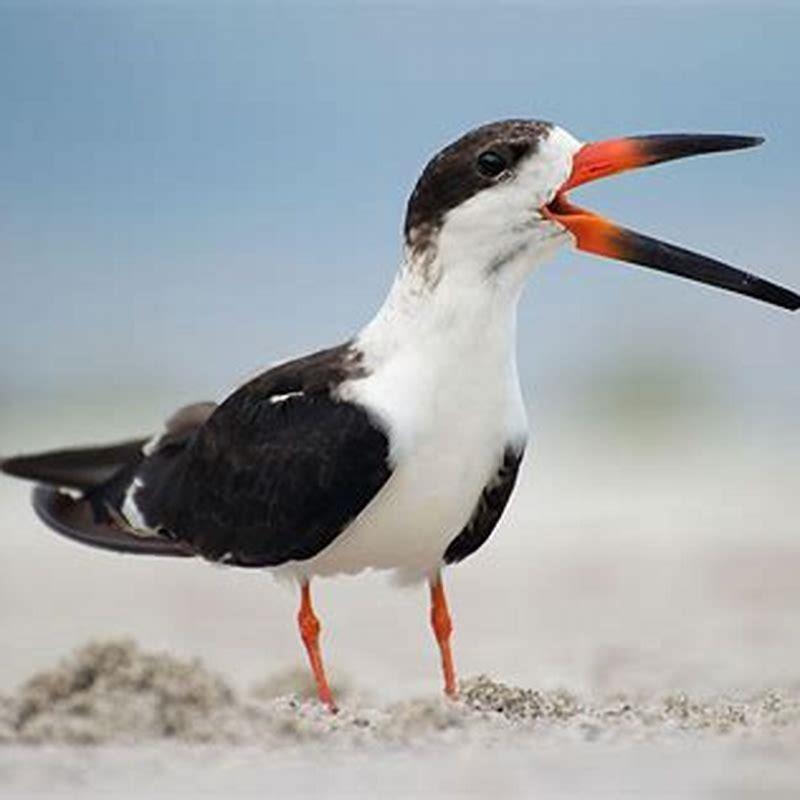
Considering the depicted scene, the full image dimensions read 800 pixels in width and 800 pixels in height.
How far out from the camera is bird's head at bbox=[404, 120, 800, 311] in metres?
5.26

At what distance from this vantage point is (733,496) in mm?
12461

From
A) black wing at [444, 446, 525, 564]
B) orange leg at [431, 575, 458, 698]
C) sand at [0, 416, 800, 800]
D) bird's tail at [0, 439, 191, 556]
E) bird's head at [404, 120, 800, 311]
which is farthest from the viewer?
bird's tail at [0, 439, 191, 556]

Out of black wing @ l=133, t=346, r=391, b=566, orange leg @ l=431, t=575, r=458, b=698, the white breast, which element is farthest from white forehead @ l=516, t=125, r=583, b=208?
orange leg @ l=431, t=575, r=458, b=698

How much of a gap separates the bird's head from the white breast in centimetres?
10

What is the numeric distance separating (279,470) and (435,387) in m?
0.44

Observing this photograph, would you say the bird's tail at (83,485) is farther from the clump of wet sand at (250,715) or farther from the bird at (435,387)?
the clump of wet sand at (250,715)

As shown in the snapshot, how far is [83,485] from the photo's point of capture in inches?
254

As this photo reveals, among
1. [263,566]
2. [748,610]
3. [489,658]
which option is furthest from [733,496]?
[263,566]

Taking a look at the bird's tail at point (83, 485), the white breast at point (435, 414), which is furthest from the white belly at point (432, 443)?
the bird's tail at point (83, 485)

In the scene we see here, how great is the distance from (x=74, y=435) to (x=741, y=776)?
929 centimetres

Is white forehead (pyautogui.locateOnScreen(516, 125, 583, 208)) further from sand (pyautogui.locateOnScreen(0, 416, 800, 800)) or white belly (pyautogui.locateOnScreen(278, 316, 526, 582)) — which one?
sand (pyautogui.locateOnScreen(0, 416, 800, 800))

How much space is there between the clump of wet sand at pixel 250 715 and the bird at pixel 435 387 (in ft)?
1.02

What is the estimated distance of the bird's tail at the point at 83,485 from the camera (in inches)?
245

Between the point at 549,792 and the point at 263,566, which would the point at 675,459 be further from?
the point at 549,792
